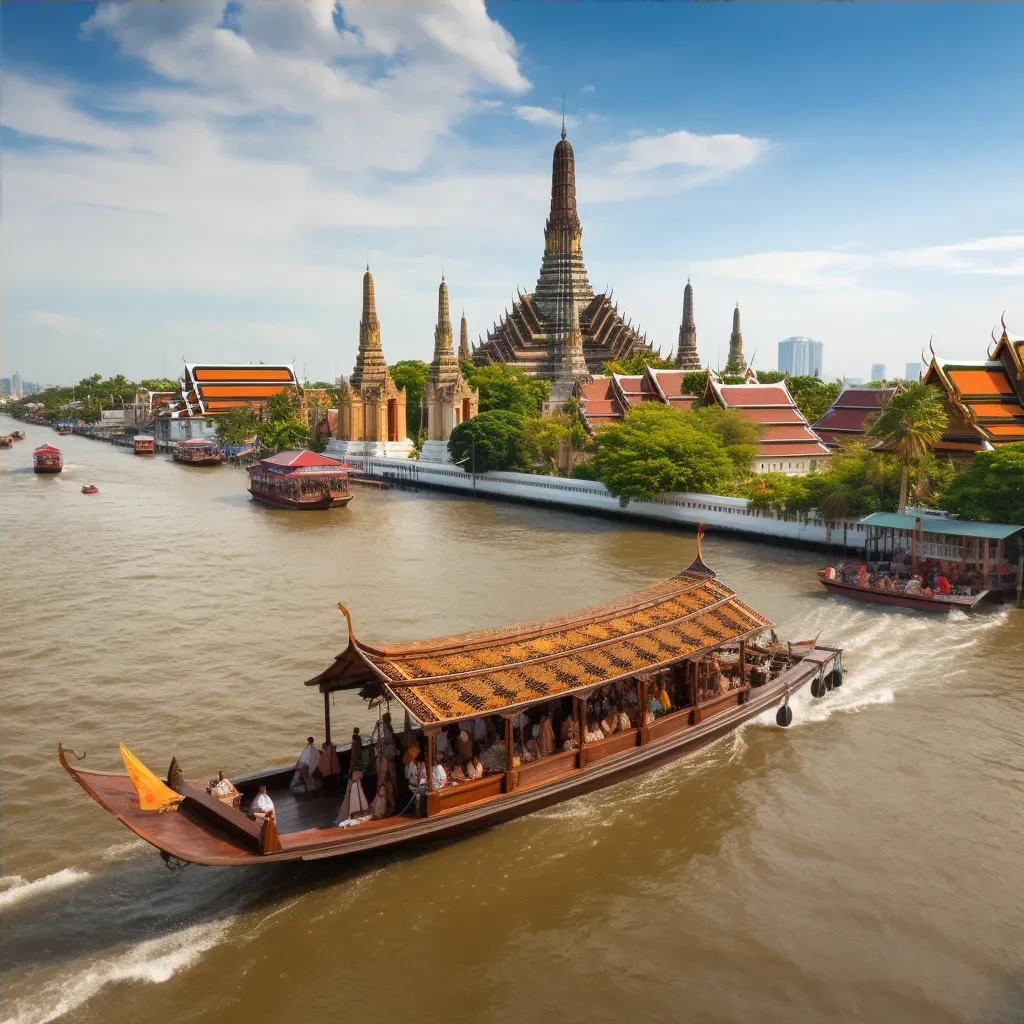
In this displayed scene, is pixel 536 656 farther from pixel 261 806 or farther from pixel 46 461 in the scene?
pixel 46 461

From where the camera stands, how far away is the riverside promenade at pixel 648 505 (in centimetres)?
3184

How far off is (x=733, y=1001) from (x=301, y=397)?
76.6m

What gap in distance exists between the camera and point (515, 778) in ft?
40.6

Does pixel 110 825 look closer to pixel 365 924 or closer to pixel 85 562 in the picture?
pixel 365 924

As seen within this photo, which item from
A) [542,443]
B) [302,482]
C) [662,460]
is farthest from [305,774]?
[542,443]

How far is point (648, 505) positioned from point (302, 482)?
678 inches

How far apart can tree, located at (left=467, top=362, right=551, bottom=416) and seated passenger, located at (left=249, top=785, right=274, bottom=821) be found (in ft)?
138

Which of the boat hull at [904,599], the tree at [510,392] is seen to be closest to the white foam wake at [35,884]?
the boat hull at [904,599]

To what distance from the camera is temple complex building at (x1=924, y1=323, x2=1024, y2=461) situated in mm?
30844

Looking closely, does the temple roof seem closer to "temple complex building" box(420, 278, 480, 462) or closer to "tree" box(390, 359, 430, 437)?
"temple complex building" box(420, 278, 480, 462)

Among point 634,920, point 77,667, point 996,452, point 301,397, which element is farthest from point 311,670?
point 301,397

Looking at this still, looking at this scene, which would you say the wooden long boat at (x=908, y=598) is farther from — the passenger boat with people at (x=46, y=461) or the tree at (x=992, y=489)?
the passenger boat with people at (x=46, y=461)

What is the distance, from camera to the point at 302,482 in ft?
154

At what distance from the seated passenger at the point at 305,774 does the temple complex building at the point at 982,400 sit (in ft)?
81.4
